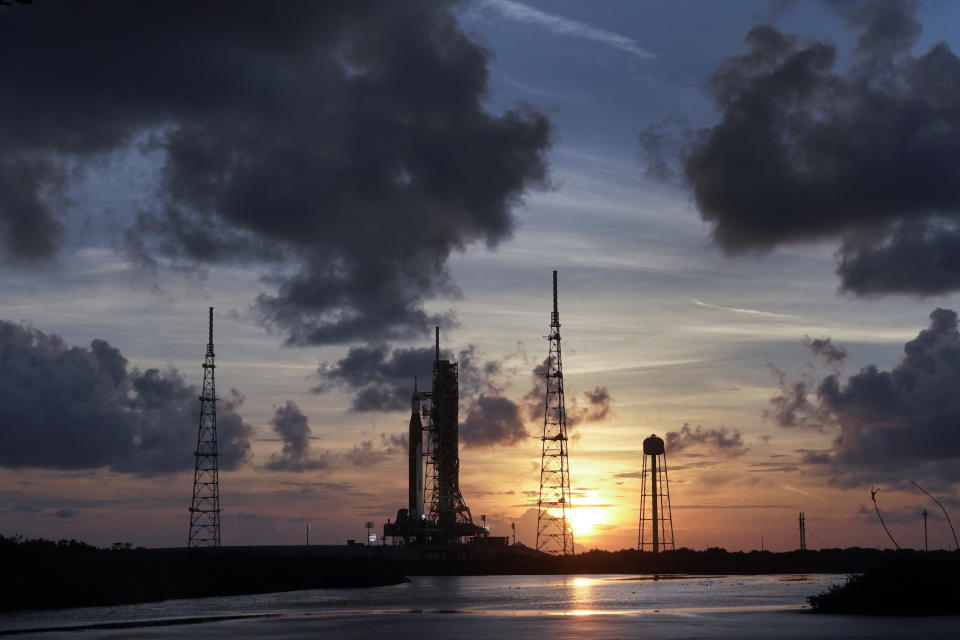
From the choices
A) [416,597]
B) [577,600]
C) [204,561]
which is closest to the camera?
[577,600]

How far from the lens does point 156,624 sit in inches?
2409

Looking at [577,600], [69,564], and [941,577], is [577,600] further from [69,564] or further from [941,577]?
[69,564]

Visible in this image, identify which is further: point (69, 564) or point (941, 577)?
point (69, 564)

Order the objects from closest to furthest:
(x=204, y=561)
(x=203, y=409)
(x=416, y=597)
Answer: (x=416, y=597), (x=204, y=561), (x=203, y=409)

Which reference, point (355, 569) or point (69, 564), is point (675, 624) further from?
point (355, 569)

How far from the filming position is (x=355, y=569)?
498 ft

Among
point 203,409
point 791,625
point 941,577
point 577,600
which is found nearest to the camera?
point 791,625

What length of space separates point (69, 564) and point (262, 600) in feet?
57.4

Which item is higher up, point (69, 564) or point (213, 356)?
point (213, 356)

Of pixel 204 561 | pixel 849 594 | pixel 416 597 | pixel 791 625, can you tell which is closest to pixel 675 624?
pixel 791 625

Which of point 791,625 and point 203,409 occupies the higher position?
point 203,409

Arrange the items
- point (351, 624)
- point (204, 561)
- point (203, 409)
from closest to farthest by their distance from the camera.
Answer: point (351, 624) → point (204, 561) → point (203, 409)

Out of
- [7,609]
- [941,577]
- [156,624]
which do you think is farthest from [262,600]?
[941,577]

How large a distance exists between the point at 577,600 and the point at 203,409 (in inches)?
2939
